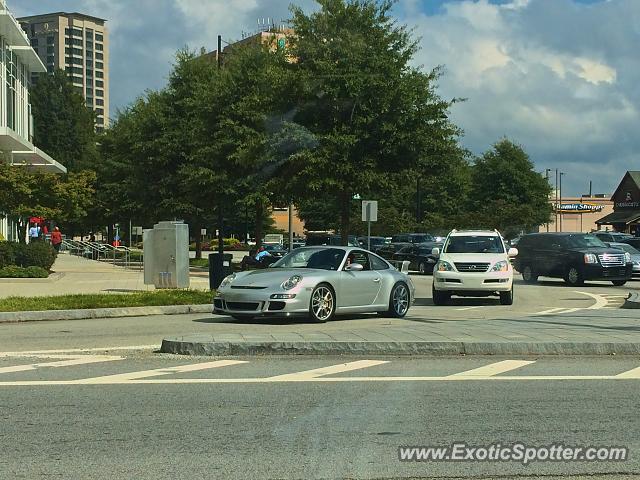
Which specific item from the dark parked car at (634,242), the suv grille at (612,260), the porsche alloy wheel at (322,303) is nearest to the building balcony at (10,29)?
the suv grille at (612,260)

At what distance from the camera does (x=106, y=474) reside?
18.4 ft

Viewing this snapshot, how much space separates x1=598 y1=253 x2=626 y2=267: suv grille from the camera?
28016mm

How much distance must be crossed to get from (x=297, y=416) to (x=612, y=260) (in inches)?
902

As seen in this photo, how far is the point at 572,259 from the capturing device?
28641 millimetres

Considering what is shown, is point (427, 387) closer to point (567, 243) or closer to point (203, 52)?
point (567, 243)

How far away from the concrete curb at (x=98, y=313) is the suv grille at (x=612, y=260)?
1500 cm

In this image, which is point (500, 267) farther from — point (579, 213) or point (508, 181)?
point (579, 213)

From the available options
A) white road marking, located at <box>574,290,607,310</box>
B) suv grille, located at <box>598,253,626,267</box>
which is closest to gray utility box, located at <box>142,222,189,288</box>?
white road marking, located at <box>574,290,607,310</box>

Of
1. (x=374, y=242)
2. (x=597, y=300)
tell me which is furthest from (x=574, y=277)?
(x=374, y=242)

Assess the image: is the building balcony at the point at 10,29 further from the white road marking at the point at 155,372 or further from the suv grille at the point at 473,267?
the white road marking at the point at 155,372

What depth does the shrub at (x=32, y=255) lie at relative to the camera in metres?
29.5

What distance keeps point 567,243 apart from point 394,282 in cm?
1395

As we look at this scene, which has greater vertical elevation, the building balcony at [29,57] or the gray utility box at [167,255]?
the building balcony at [29,57]

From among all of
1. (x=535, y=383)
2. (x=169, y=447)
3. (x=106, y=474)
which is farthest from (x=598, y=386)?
(x=106, y=474)
